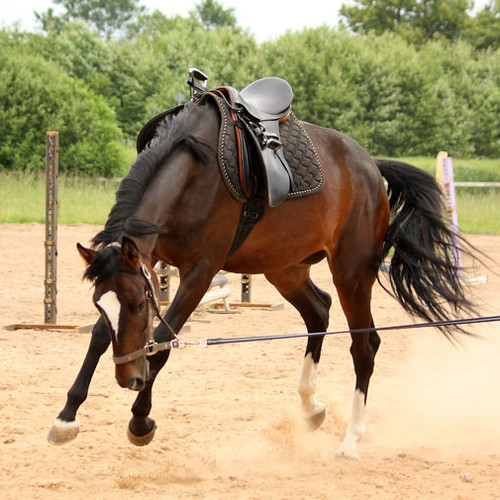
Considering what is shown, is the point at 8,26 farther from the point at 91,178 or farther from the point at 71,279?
the point at 71,279

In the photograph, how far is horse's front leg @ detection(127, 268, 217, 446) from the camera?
155 inches

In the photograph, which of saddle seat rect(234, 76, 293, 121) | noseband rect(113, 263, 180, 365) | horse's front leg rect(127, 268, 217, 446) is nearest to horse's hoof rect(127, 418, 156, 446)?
horse's front leg rect(127, 268, 217, 446)

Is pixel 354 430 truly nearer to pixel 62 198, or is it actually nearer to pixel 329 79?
pixel 62 198

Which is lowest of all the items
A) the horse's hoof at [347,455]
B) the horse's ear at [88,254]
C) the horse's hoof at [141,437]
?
the horse's hoof at [347,455]

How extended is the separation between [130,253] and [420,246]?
2.44 m

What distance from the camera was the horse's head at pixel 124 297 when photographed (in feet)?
11.5

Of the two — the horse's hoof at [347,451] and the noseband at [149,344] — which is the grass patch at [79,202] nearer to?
the horse's hoof at [347,451]

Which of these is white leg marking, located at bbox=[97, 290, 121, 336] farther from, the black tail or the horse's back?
the black tail

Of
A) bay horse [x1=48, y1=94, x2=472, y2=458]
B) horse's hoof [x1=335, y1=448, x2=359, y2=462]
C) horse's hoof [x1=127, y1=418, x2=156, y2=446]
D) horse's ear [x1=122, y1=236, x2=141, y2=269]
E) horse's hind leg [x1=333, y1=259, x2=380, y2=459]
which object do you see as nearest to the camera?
horse's ear [x1=122, y1=236, x2=141, y2=269]

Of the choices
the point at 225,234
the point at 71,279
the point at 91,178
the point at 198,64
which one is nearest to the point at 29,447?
the point at 225,234

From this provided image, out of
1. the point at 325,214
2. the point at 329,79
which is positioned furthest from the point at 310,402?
the point at 329,79

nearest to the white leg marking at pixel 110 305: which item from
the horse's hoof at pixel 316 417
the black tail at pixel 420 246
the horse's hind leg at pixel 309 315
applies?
the horse's hind leg at pixel 309 315

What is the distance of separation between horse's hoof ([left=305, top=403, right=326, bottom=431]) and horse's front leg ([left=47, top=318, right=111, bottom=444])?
5.21ft

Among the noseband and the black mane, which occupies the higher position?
the black mane
